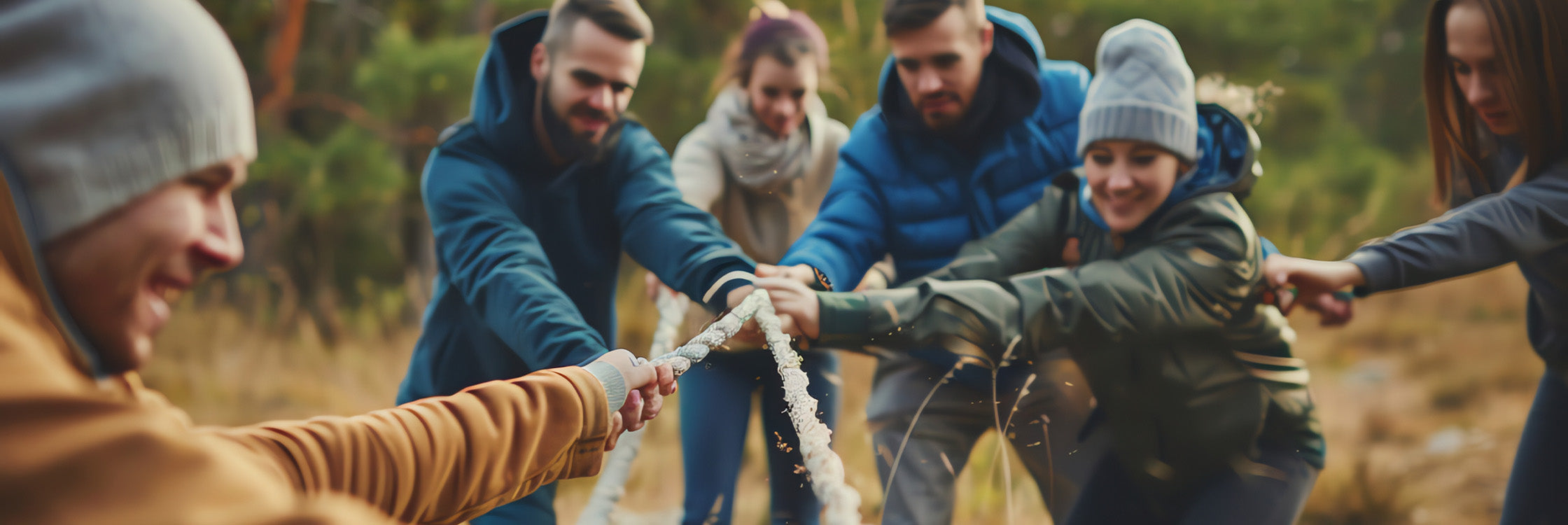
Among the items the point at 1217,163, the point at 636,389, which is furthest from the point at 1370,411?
the point at 636,389

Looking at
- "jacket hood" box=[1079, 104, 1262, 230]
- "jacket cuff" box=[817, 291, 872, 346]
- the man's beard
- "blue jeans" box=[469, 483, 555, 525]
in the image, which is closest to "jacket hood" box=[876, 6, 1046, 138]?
"jacket hood" box=[1079, 104, 1262, 230]

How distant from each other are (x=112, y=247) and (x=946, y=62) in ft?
6.08

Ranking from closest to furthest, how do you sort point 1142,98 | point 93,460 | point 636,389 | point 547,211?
point 93,460
point 636,389
point 1142,98
point 547,211

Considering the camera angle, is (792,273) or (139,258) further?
(792,273)

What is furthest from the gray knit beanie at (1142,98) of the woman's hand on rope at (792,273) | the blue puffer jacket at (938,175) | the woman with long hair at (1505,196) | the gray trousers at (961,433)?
the woman's hand on rope at (792,273)

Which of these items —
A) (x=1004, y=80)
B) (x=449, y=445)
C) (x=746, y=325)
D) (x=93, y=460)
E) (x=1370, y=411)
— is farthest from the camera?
(x=1370, y=411)

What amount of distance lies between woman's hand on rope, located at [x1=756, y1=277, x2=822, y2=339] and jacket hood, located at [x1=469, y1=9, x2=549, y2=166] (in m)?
0.80

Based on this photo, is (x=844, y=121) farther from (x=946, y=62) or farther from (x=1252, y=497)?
(x=1252, y=497)

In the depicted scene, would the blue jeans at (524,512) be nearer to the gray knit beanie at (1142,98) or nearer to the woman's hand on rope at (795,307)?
the woman's hand on rope at (795,307)

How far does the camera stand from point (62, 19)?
1.06 m

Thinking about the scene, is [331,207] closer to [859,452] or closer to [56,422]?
[859,452]


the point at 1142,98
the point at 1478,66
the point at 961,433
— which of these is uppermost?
the point at 1478,66

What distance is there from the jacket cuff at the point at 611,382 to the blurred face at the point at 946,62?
110 cm

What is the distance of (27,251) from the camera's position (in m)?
1.00
